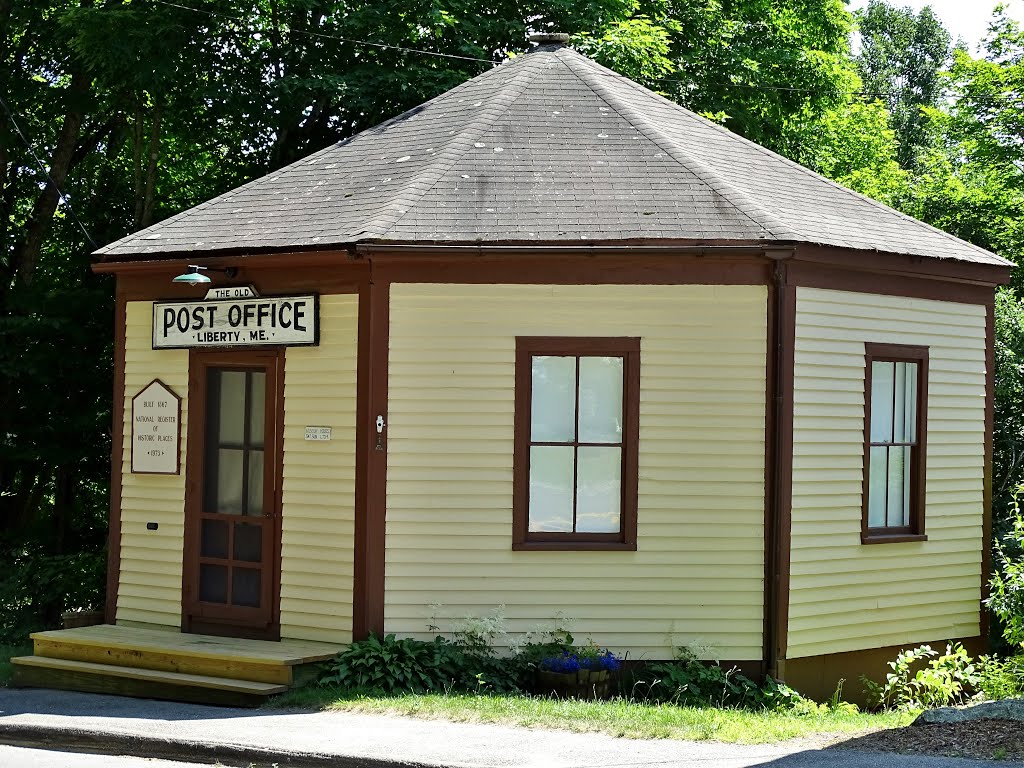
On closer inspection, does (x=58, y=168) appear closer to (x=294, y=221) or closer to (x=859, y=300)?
(x=294, y=221)

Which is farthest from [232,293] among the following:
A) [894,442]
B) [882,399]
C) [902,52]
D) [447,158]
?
[902,52]

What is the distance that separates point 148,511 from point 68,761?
4.08 metres

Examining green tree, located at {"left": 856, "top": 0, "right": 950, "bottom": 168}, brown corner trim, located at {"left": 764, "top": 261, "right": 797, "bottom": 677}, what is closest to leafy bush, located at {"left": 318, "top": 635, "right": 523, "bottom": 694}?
brown corner trim, located at {"left": 764, "top": 261, "right": 797, "bottom": 677}

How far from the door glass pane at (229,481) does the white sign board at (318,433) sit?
92 centimetres

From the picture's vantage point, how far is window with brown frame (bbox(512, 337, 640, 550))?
35.7 ft

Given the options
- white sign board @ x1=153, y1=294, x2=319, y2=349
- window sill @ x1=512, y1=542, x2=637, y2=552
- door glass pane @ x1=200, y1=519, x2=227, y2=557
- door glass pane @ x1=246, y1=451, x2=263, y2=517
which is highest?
white sign board @ x1=153, y1=294, x2=319, y2=349

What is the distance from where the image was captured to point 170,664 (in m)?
10.6

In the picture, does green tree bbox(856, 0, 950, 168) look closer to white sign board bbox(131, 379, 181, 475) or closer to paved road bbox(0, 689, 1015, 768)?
white sign board bbox(131, 379, 181, 475)

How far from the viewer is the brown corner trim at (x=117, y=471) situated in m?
12.3

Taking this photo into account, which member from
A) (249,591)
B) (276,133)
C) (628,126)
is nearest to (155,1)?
(276,133)

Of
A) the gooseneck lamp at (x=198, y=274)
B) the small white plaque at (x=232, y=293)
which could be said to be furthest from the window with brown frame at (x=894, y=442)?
the gooseneck lamp at (x=198, y=274)

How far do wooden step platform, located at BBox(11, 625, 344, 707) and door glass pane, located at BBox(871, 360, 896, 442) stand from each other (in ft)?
18.3

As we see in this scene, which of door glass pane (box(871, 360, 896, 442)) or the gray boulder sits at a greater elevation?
door glass pane (box(871, 360, 896, 442))

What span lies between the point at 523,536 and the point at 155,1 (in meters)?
11.8
